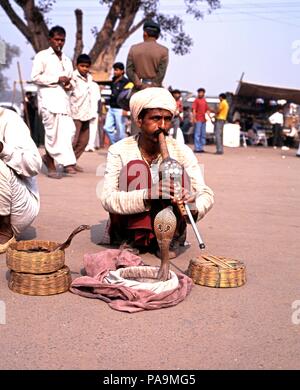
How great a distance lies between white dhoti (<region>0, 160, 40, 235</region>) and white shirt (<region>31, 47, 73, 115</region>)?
356 centimetres

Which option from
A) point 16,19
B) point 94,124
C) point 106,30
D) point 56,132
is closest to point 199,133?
point 94,124

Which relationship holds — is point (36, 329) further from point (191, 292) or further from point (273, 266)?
point (273, 266)

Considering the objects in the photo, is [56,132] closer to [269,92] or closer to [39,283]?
[39,283]

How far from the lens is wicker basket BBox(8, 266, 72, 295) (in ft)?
10.3

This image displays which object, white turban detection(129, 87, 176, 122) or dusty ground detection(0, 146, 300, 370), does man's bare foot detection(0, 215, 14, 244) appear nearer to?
dusty ground detection(0, 146, 300, 370)

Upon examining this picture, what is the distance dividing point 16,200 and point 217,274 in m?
1.41

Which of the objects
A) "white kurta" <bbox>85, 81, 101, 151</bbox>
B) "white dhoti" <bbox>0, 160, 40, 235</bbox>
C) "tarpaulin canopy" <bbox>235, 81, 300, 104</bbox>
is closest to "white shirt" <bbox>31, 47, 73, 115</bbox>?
"white kurta" <bbox>85, 81, 101, 151</bbox>

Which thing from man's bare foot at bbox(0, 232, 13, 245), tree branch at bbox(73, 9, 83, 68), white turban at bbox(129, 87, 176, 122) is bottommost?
man's bare foot at bbox(0, 232, 13, 245)

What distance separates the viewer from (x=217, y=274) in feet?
11.1

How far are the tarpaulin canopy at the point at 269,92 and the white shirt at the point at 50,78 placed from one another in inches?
629

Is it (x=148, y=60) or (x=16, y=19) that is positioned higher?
(x=16, y=19)

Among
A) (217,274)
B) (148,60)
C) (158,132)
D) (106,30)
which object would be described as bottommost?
(217,274)

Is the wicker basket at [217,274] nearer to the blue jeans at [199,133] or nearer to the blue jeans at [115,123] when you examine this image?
the blue jeans at [115,123]
